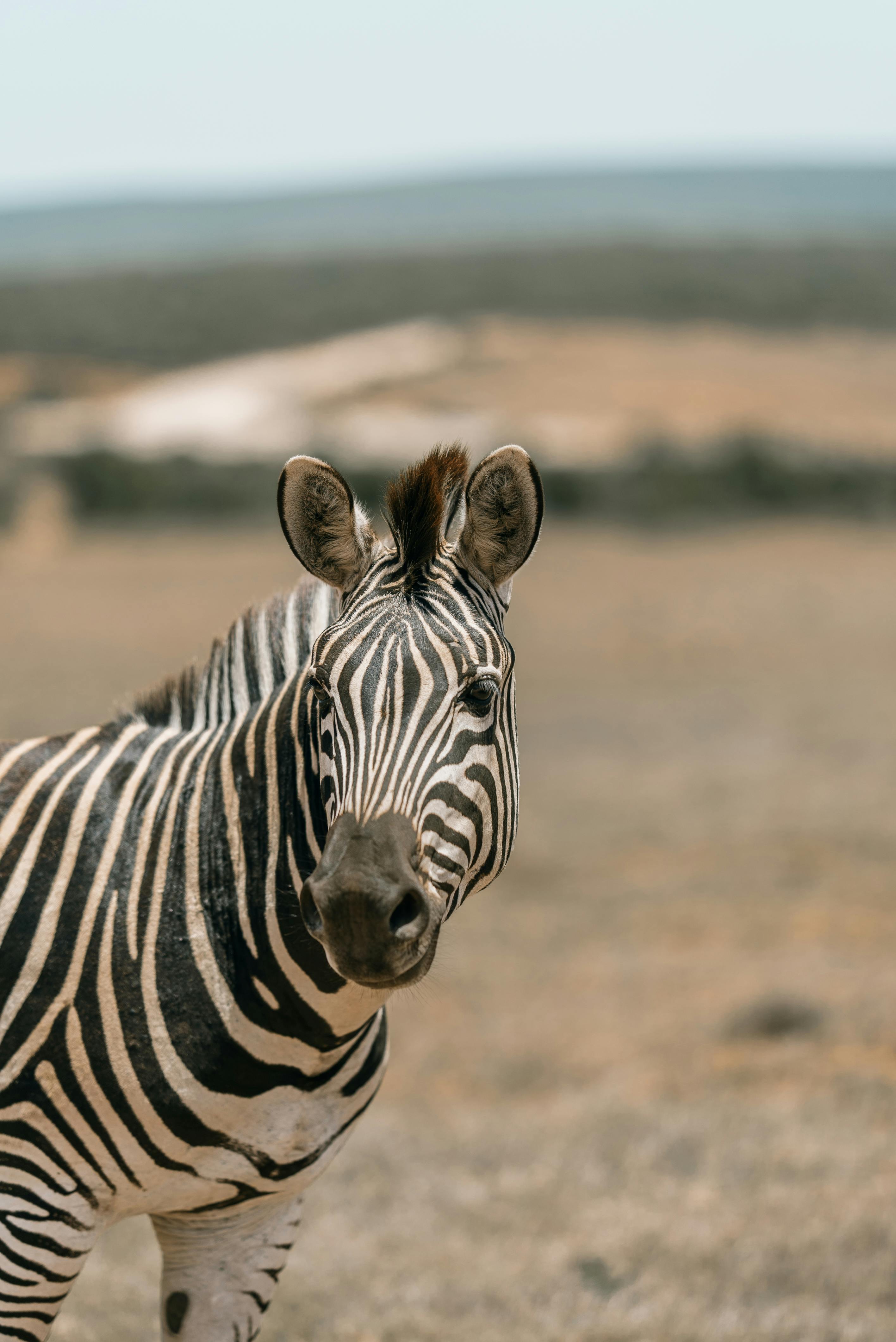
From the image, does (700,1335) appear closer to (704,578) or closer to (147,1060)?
(147,1060)

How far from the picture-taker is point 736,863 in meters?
11.7

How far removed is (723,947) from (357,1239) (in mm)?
5411

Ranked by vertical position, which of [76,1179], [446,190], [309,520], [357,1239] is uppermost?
[446,190]

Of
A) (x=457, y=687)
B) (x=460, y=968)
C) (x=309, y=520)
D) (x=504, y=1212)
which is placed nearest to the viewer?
(x=457, y=687)

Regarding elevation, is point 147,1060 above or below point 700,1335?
above

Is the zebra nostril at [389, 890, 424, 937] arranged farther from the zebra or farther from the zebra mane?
the zebra mane

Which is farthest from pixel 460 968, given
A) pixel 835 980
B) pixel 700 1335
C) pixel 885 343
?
pixel 885 343

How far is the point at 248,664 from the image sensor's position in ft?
10.2

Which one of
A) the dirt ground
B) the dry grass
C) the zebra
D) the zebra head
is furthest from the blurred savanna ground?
the zebra head

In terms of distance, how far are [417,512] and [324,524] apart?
0.69 feet

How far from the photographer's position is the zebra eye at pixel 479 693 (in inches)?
95.9

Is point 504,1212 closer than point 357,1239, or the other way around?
point 357,1239

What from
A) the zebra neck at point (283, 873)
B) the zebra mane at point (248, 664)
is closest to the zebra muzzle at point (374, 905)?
the zebra neck at point (283, 873)

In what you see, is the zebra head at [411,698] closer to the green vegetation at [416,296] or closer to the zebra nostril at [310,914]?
the zebra nostril at [310,914]
